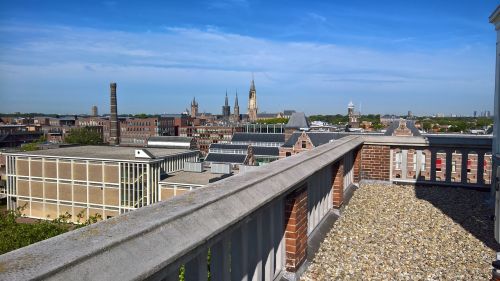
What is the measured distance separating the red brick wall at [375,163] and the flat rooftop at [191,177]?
22.1m

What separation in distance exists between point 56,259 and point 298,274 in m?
2.66

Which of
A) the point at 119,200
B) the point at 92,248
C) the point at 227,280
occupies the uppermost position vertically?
the point at 92,248

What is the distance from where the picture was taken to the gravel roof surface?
3.79m

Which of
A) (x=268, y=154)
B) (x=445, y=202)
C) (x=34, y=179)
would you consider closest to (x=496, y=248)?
(x=445, y=202)

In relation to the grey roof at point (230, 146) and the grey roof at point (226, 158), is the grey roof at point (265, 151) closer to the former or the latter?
the grey roof at point (230, 146)

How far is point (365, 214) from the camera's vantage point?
5.68 m

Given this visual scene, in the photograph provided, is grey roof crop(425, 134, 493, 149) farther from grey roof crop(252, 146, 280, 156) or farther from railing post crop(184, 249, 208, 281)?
grey roof crop(252, 146, 280, 156)

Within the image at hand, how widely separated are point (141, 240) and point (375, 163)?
288 inches

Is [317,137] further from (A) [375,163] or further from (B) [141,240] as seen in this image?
(B) [141,240]

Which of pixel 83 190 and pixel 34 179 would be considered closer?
pixel 83 190

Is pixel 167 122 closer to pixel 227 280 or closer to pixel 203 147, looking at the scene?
pixel 203 147

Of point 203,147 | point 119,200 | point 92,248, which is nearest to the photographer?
point 92,248

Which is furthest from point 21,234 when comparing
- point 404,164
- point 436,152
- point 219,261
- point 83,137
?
point 83,137

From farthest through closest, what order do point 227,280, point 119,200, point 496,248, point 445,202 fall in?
point 119,200 < point 445,202 < point 496,248 < point 227,280
